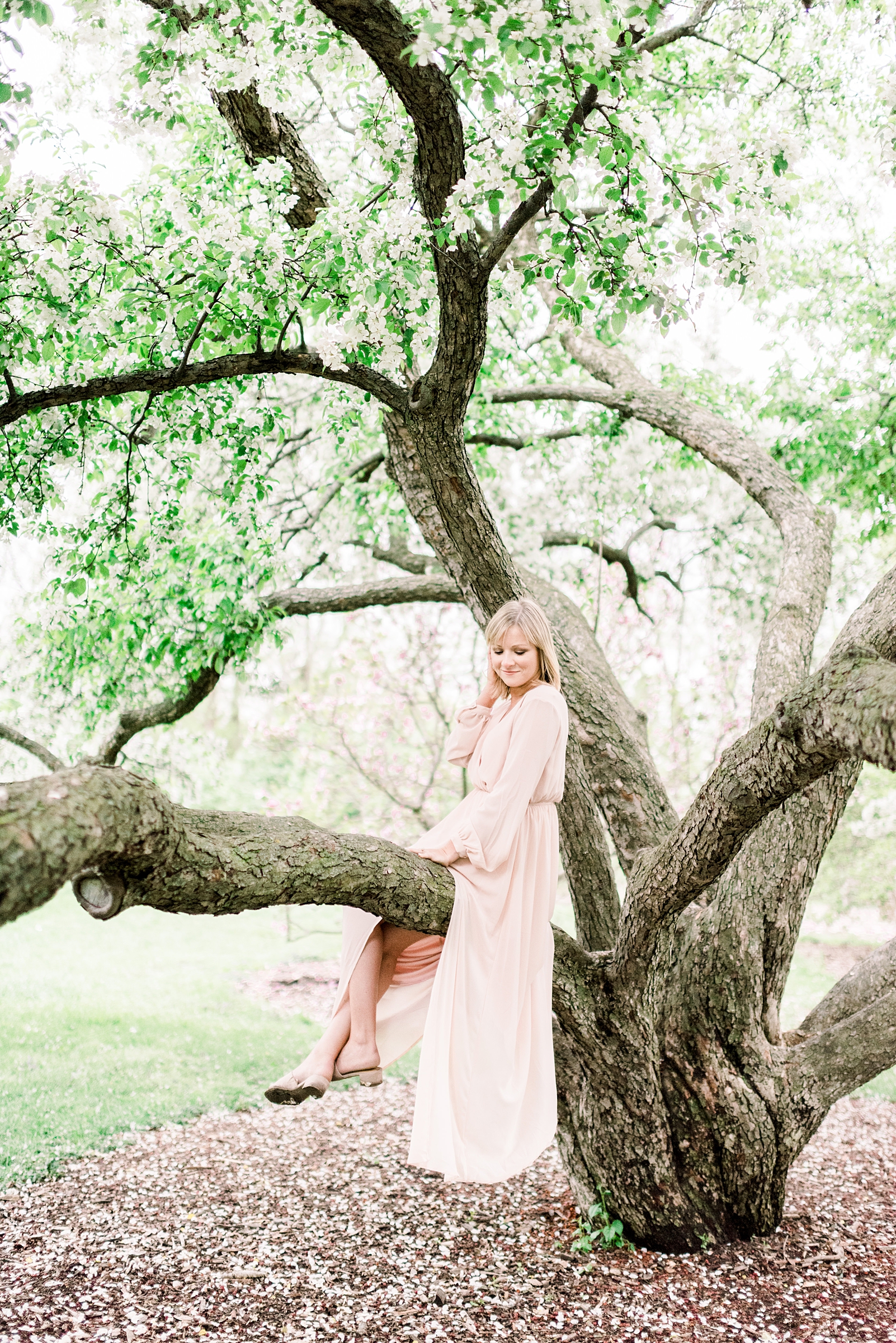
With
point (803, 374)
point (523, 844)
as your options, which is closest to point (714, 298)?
point (803, 374)

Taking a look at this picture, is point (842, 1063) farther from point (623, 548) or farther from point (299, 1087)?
point (623, 548)

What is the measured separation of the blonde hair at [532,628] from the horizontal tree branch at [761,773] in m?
0.77

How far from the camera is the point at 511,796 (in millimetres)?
3662

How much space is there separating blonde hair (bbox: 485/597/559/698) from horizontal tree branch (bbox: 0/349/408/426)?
1.01 metres

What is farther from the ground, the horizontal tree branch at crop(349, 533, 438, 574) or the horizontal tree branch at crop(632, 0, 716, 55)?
the horizontal tree branch at crop(632, 0, 716, 55)

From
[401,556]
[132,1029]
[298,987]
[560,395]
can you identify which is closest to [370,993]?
[401,556]

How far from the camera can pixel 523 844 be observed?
3.83 meters

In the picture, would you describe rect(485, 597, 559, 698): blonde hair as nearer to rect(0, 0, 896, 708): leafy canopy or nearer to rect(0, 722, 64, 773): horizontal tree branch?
rect(0, 0, 896, 708): leafy canopy

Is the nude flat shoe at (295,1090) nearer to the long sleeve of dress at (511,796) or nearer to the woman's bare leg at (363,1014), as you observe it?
the woman's bare leg at (363,1014)

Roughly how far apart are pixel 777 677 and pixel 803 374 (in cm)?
285

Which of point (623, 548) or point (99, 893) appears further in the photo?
point (623, 548)

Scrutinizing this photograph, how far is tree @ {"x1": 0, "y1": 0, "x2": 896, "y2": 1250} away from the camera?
295 cm

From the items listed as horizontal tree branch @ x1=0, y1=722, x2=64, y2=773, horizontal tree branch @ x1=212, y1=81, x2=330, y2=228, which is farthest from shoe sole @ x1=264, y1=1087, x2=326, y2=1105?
horizontal tree branch @ x1=212, y1=81, x2=330, y2=228

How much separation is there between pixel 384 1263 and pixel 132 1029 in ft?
19.1
